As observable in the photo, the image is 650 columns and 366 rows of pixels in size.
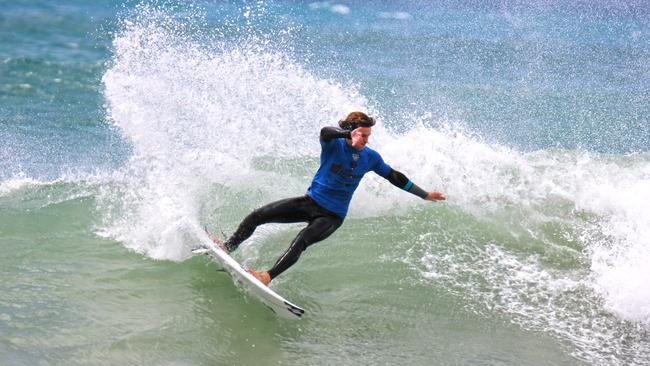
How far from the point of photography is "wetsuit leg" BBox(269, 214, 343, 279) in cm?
662

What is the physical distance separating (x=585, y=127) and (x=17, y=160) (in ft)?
37.8

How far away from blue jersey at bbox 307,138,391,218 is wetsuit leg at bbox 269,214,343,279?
0.11 metres

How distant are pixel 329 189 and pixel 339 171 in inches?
8.1

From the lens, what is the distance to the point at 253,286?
21.1ft

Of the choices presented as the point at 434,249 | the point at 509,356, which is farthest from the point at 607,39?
the point at 509,356

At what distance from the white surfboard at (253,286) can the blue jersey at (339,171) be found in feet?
3.28

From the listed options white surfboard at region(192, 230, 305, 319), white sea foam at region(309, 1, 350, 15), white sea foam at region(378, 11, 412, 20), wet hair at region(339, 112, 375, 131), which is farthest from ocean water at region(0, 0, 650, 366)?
white sea foam at region(309, 1, 350, 15)

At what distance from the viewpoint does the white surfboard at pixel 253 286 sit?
245 inches

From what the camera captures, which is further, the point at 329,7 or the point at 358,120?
the point at 329,7

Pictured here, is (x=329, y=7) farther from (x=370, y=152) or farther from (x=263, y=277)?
(x=263, y=277)

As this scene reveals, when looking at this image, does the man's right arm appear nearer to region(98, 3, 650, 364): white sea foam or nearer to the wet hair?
the wet hair

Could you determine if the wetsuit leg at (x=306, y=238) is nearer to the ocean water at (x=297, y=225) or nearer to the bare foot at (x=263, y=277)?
the bare foot at (x=263, y=277)

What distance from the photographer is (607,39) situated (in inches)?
1046

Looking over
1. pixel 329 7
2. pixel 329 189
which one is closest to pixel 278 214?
pixel 329 189
